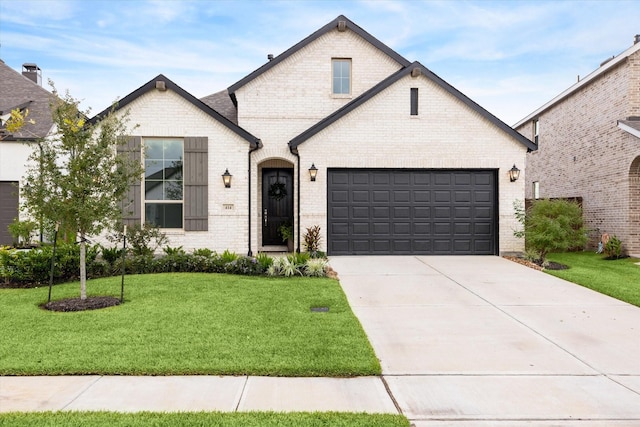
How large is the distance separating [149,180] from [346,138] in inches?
226

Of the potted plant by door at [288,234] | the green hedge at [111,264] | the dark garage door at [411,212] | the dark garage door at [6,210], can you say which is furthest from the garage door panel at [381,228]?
the dark garage door at [6,210]

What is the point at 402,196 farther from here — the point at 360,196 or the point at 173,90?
the point at 173,90

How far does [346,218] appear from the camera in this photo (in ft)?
41.2

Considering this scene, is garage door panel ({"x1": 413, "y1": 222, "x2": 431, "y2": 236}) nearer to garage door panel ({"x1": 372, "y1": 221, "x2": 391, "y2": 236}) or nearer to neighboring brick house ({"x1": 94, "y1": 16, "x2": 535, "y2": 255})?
neighboring brick house ({"x1": 94, "y1": 16, "x2": 535, "y2": 255})

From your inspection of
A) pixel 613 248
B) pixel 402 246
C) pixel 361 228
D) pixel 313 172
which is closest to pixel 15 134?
pixel 313 172

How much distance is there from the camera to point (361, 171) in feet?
41.4

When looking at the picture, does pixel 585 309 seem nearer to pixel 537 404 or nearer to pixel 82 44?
pixel 537 404

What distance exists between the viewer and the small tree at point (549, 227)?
11.3 m

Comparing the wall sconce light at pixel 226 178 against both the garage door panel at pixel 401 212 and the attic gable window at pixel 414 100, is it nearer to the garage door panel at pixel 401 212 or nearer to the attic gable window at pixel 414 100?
the garage door panel at pixel 401 212

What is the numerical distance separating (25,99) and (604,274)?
20916 millimetres

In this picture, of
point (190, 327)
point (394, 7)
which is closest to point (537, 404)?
point (190, 327)

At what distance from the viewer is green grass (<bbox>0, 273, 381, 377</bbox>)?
14.1ft

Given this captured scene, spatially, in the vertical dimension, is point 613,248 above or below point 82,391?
above

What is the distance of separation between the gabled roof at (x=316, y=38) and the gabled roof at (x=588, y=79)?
697cm
